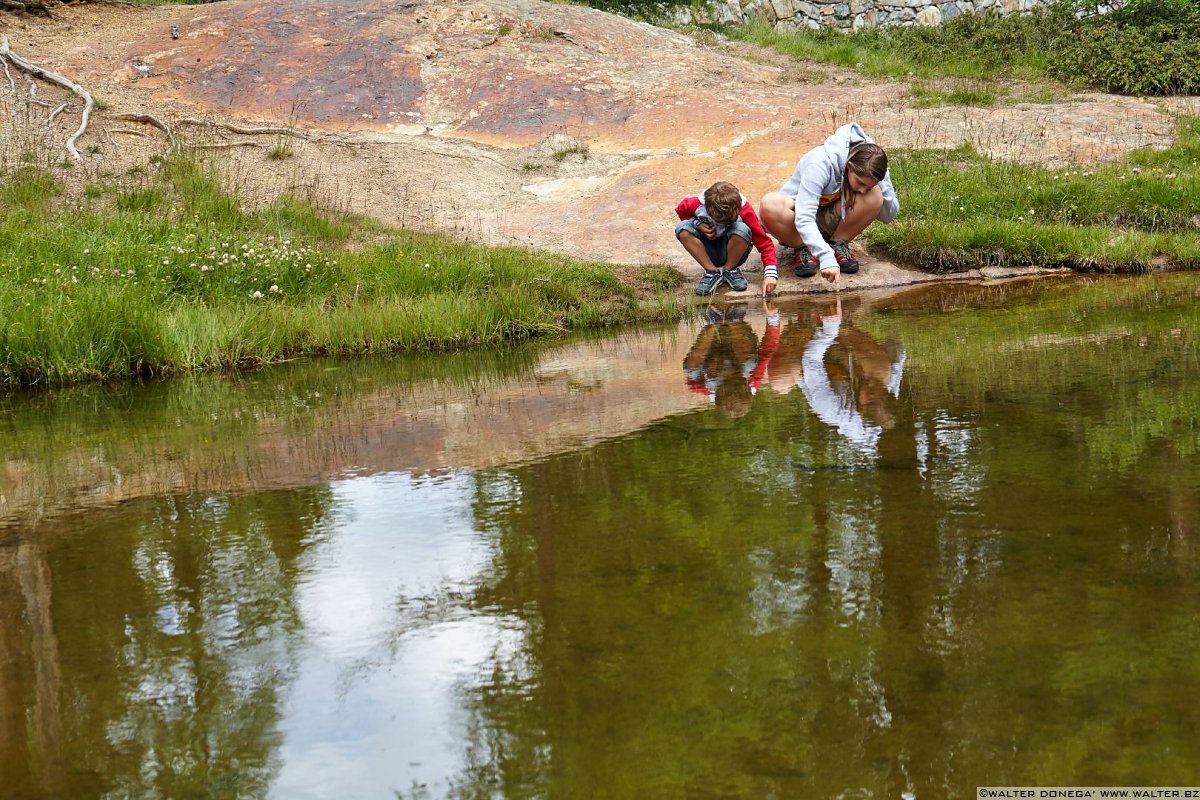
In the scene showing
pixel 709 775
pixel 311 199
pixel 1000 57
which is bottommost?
pixel 709 775

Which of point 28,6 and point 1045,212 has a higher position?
point 28,6

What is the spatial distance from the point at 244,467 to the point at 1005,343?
370 cm

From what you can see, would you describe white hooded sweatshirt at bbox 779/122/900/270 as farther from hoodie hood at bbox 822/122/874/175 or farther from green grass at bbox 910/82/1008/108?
green grass at bbox 910/82/1008/108

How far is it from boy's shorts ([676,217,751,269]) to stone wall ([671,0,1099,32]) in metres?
13.5

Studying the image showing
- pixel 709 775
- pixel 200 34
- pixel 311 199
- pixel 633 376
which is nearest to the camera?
pixel 709 775

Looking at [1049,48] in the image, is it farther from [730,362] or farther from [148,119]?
[730,362]

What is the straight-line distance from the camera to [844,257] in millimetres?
8781

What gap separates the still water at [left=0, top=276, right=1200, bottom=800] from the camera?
2.08 meters

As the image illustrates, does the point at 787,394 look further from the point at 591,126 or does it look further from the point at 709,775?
the point at 591,126

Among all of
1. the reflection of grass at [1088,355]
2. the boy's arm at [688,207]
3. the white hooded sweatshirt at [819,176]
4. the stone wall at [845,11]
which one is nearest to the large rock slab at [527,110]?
the boy's arm at [688,207]

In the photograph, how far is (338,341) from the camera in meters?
7.24

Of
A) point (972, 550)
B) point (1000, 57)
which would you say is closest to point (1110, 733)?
point (972, 550)

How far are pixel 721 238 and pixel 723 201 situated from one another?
0.53 m

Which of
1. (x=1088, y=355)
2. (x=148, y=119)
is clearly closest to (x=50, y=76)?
(x=148, y=119)
